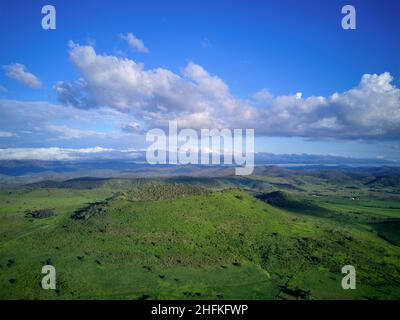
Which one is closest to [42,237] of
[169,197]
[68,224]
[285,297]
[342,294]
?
[68,224]

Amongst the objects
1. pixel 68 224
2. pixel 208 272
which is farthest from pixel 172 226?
pixel 68 224

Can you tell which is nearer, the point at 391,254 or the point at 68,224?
the point at 391,254

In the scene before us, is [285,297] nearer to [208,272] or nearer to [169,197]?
[208,272]

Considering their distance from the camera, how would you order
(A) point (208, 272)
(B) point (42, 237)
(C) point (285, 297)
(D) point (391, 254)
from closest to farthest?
1. (C) point (285, 297)
2. (A) point (208, 272)
3. (D) point (391, 254)
4. (B) point (42, 237)

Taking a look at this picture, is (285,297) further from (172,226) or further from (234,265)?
(172,226)

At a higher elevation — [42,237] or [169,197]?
[169,197]
